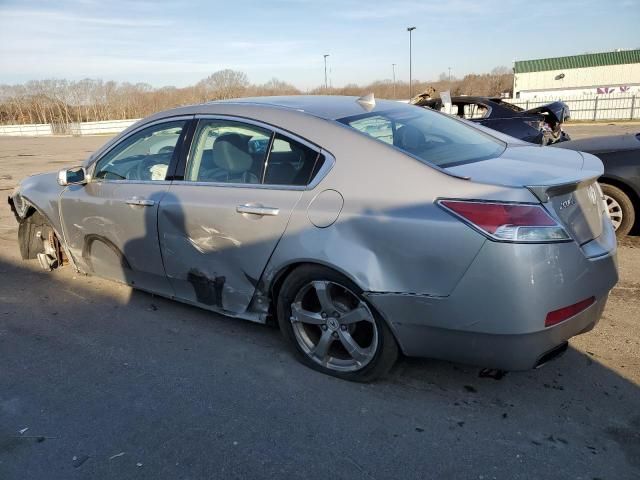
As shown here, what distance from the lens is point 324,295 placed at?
3021 mm

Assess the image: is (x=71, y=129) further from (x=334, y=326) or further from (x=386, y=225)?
(x=386, y=225)

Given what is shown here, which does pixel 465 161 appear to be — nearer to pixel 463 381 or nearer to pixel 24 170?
pixel 463 381

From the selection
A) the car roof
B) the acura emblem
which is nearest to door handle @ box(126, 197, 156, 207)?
the car roof

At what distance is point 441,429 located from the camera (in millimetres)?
2654

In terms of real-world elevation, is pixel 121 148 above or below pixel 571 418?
above

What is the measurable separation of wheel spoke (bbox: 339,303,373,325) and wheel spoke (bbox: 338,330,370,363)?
9 centimetres

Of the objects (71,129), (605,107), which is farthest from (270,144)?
(71,129)

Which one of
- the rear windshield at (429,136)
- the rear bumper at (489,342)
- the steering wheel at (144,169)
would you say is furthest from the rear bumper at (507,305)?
the steering wheel at (144,169)

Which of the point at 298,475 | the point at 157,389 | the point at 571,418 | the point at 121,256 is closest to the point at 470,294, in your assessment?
the point at 571,418

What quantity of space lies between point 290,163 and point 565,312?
1691 mm

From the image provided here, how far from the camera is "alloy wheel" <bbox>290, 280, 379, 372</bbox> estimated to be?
297 centimetres

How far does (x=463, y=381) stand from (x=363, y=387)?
59 cm

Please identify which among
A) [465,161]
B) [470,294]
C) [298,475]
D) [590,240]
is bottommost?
[298,475]

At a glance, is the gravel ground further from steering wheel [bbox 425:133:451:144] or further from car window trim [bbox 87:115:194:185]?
steering wheel [bbox 425:133:451:144]
